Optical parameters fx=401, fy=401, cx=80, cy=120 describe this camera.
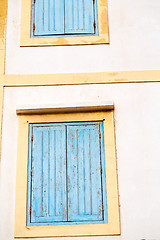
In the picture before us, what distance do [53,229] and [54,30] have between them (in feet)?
10.3

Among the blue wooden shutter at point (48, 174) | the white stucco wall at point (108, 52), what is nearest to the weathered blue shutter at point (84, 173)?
the blue wooden shutter at point (48, 174)

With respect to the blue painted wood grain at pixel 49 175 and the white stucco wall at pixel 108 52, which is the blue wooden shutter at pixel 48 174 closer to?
the blue painted wood grain at pixel 49 175

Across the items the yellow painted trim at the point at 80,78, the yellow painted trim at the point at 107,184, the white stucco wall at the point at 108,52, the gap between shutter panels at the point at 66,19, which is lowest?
the yellow painted trim at the point at 107,184

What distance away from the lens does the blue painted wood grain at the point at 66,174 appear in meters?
Answer: 5.54

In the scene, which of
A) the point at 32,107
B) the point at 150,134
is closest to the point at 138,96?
the point at 150,134

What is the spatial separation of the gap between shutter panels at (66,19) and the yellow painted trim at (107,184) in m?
1.47

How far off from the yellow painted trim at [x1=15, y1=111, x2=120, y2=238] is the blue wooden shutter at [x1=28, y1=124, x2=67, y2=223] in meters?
0.11

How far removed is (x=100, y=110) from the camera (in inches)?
236

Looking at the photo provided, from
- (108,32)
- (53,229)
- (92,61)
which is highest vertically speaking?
(108,32)

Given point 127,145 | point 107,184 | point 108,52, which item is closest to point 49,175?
point 107,184

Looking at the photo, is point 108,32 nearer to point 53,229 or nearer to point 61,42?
point 61,42

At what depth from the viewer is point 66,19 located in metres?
→ 6.62

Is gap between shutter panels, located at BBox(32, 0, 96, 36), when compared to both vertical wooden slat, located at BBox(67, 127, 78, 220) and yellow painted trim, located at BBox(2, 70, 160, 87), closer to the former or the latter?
yellow painted trim, located at BBox(2, 70, 160, 87)

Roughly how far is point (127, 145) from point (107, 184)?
65cm
